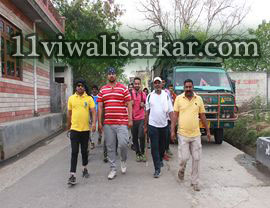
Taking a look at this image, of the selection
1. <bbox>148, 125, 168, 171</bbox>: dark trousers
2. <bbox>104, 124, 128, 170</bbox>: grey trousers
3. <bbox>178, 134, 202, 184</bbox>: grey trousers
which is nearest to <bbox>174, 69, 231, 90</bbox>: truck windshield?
<bbox>148, 125, 168, 171</bbox>: dark trousers

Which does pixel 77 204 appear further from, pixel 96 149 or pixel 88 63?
pixel 88 63

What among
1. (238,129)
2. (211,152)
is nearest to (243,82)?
(238,129)

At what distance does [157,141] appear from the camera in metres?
5.02

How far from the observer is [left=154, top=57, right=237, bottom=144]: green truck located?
7465 millimetres

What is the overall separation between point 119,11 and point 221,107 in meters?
15.4

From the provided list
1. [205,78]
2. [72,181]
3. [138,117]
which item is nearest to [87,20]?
[205,78]

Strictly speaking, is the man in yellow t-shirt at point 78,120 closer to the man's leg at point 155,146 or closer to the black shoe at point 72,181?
the black shoe at point 72,181

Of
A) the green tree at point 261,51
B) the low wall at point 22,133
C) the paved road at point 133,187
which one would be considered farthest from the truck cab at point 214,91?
the green tree at point 261,51

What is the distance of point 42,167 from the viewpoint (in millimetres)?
5883

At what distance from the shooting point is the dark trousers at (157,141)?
4969 mm

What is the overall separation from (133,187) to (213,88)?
15.8 feet

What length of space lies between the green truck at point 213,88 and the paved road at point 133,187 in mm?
1458

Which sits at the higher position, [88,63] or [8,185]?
[88,63]

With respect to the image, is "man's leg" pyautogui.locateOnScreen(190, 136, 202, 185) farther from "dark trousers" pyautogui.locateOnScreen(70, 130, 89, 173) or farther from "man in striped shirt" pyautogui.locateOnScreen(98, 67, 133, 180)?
"dark trousers" pyautogui.locateOnScreen(70, 130, 89, 173)
